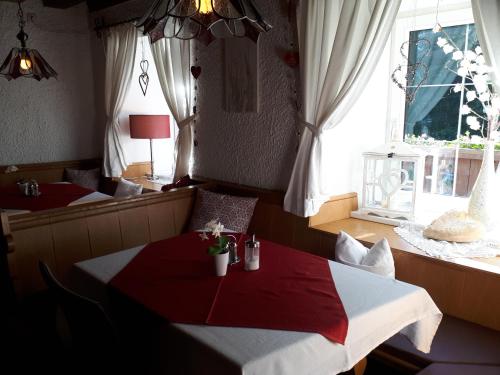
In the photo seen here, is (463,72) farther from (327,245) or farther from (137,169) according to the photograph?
(137,169)

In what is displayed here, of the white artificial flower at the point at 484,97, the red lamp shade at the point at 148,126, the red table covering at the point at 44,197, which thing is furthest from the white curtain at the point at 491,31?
the red lamp shade at the point at 148,126

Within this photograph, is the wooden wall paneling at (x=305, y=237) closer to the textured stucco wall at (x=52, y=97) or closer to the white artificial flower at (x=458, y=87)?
the white artificial flower at (x=458, y=87)

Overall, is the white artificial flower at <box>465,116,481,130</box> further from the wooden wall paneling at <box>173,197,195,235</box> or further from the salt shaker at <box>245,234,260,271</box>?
the wooden wall paneling at <box>173,197,195,235</box>

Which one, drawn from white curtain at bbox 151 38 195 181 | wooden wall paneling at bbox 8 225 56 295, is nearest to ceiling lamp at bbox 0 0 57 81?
white curtain at bbox 151 38 195 181

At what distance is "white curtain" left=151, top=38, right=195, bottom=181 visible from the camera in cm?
369

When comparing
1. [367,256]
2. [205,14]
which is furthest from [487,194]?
[205,14]

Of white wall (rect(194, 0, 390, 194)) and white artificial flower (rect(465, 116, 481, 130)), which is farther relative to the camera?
white wall (rect(194, 0, 390, 194))

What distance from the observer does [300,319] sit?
1.40m

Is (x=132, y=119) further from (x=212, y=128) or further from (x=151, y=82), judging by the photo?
(x=212, y=128)

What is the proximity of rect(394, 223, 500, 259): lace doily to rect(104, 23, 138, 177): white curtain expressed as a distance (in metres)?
3.34

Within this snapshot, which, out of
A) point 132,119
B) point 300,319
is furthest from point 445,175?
point 132,119

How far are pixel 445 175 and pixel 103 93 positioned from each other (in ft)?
12.8

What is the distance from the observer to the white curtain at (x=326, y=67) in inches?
93.0

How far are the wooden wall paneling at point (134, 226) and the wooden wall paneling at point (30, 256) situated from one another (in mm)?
492
